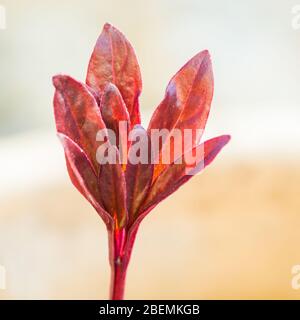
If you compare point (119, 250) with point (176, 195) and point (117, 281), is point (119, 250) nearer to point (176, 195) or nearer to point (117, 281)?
point (117, 281)

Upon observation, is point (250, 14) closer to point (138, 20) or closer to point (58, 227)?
point (138, 20)

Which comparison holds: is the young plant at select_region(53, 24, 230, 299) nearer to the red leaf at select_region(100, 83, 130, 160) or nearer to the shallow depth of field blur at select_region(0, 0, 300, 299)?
the red leaf at select_region(100, 83, 130, 160)

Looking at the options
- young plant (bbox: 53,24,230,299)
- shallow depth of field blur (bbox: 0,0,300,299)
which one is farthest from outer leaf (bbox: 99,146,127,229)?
shallow depth of field blur (bbox: 0,0,300,299)

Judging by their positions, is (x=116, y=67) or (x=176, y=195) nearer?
(x=116, y=67)

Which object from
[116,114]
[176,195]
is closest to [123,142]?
[116,114]
